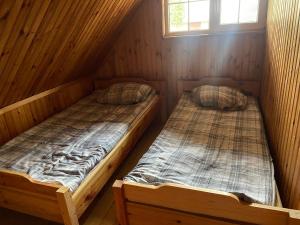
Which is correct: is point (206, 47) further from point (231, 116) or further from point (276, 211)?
point (276, 211)

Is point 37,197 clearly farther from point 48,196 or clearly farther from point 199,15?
point 199,15

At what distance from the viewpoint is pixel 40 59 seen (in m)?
2.07

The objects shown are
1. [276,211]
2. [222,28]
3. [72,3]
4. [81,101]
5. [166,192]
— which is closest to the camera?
[276,211]

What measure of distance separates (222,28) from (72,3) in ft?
6.01

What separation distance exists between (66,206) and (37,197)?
0.26 metres

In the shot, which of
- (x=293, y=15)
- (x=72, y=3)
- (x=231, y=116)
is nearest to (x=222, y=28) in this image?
(x=231, y=116)

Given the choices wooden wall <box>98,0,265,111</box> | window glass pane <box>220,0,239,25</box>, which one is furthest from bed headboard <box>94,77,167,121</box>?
window glass pane <box>220,0,239,25</box>

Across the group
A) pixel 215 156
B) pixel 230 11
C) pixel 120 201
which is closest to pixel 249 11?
pixel 230 11

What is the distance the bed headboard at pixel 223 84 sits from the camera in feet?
9.37

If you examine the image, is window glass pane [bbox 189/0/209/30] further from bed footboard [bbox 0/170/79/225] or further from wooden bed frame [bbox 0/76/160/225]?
bed footboard [bbox 0/170/79/225]

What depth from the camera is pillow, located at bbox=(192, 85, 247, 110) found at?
2543mm

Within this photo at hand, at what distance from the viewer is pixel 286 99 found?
1.65 meters

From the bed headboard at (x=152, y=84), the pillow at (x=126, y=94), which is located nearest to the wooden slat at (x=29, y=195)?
the pillow at (x=126, y=94)

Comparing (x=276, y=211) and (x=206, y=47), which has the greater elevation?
(x=206, y=47)
